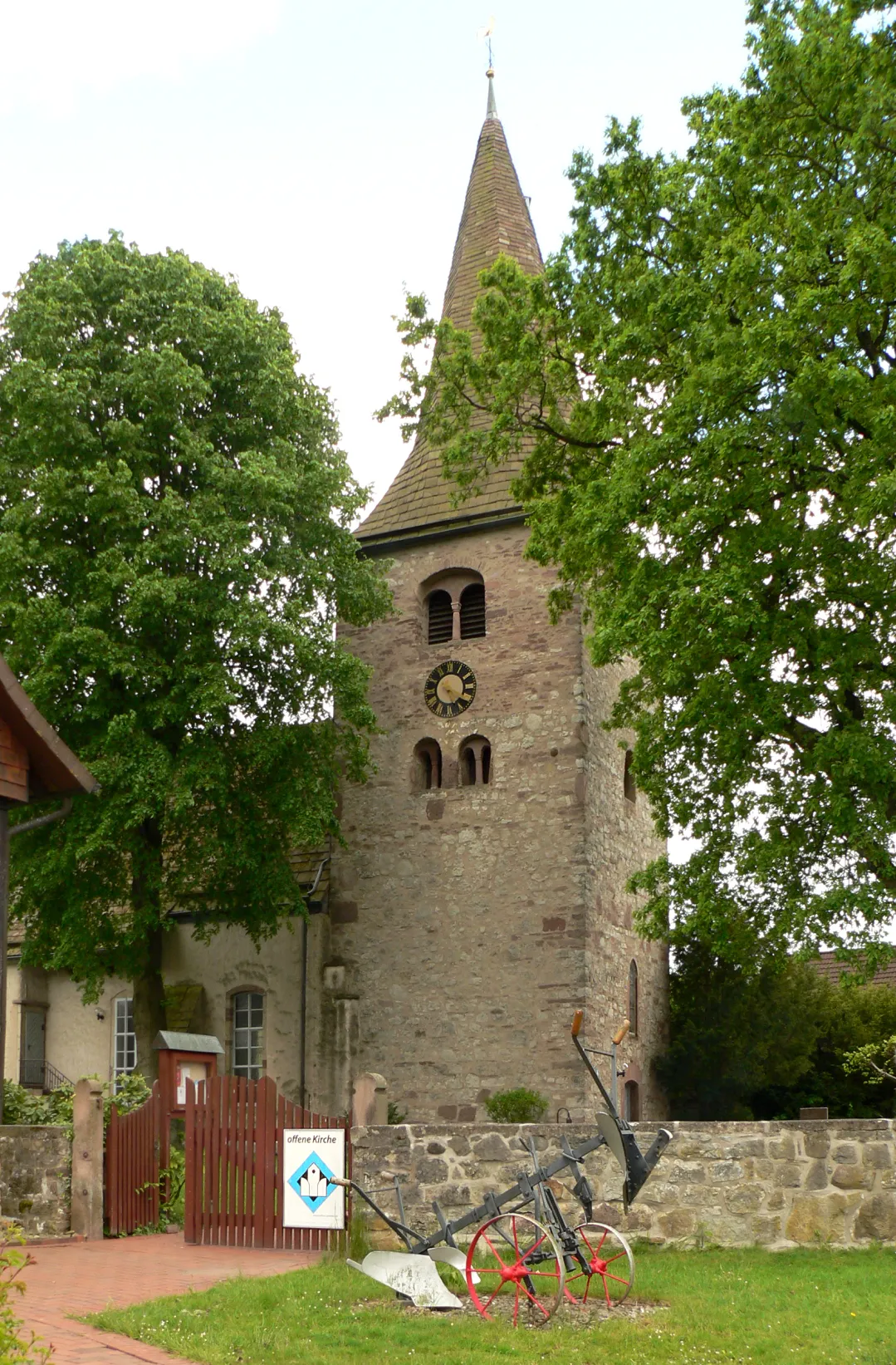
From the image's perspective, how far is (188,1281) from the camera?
1083 centimetres

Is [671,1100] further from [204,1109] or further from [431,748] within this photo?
[204,1109]

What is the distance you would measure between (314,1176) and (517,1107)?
10.1 meters

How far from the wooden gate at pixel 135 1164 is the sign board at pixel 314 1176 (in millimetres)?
2900

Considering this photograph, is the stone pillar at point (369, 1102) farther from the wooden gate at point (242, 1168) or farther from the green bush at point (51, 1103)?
the green bush at point (51, 1103)

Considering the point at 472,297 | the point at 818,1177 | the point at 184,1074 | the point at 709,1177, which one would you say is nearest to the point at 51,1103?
the point at 184,1074

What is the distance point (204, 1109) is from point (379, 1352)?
6.23 meters

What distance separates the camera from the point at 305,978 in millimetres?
25422

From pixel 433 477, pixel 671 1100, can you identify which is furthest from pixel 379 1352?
pixel 433 477

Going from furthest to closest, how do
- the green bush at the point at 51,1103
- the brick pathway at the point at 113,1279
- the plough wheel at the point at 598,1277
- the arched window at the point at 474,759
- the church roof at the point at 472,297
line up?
1. the church roof at the point at 472,297
2. the arched window at the point at 474,759
3. the green bush at the point at 51,1103
4. the plough wheel at the point at 598,1277
5. the brick pathway at the point at 113,1279

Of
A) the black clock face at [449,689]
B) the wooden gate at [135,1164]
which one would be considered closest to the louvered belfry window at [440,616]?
the black clock face at [449,689]

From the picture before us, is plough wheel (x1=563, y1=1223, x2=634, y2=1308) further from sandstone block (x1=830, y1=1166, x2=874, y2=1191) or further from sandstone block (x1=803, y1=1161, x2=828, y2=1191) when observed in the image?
sandstone block (x1=830, y1=1166, x2=874, y2=1191)

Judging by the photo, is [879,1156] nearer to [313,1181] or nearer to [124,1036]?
[313,1181]

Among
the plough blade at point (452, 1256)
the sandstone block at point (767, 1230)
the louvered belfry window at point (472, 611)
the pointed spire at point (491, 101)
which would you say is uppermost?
the pointed spire at point (491, 101)

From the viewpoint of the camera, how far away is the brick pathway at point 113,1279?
819 cm
